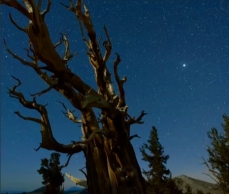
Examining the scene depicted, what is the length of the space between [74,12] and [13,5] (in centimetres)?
118

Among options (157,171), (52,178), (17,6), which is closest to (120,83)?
(17,6)

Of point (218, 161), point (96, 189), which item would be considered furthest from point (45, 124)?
point (218, 161)

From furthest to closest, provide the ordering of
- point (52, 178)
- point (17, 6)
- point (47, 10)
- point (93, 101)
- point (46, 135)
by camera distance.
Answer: point (52, 178), point (47, 10), point (17, 6), point (93, 101), point (46, 135)

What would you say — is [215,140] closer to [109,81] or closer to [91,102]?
[109,81]

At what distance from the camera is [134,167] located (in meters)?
3.94

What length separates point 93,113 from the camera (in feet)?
15.4

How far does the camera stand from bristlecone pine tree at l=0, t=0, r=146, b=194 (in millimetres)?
3801

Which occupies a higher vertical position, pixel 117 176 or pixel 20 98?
pixel 20 98

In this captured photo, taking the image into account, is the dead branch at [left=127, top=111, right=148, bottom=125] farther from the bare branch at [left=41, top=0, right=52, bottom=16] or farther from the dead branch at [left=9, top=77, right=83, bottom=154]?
the bare branch at [left=41, top=0, right=52, bottom=16]

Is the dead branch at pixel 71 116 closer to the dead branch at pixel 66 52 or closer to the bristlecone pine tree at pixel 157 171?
the dead branch at pixel 66 52

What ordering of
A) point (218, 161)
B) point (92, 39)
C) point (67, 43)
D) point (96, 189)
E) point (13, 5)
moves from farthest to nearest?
point (218, 161) → point (67, 43) → point (92, 39) → point (13, 5) → point (96, 189)

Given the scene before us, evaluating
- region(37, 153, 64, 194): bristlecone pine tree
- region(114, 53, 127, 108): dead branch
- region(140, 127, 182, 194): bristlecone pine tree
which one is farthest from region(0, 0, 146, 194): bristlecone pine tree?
region(140, 127, 182, 194): bristlecone pine tree

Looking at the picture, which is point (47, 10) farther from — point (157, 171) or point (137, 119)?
point (157, 171)

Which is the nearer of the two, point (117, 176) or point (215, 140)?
point (117, 176)
